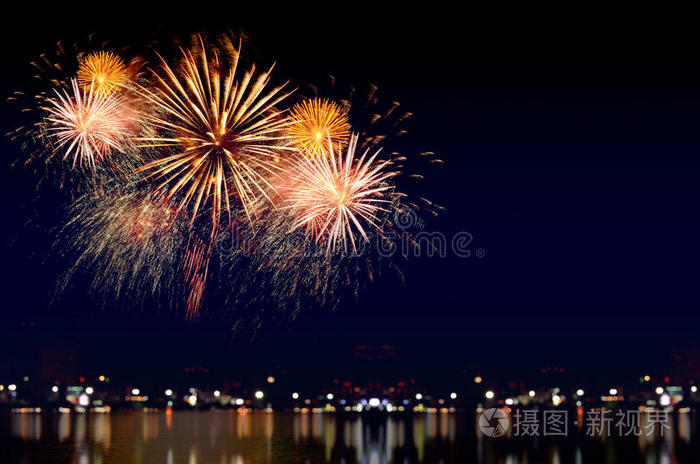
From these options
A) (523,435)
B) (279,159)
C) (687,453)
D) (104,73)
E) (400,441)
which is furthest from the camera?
(523,435)

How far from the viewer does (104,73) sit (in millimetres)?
30484

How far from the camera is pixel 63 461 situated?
5584cm

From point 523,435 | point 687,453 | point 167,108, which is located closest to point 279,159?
point 167,108

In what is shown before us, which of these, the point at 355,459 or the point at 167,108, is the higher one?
the point at 167,108

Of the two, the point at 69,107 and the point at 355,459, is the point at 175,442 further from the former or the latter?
the point at 69,107

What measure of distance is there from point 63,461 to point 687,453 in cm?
4618

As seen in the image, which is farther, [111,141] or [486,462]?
[486,462]

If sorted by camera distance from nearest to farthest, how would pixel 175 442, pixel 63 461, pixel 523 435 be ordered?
pixel 63 461
pixel 175 442
pixel 523 435

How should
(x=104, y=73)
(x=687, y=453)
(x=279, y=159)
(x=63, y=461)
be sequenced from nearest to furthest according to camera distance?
(x=104, y=73)
(x=279, y=159)
(x=63, y=461)
(x=687, y=453)

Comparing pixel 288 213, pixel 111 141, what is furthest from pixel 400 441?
pixel 111 141

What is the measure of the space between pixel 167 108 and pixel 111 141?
253 cm

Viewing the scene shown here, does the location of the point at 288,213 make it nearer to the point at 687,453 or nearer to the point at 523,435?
the point at 687,453

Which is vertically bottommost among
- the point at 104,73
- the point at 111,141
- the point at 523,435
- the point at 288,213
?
the point at 523,435

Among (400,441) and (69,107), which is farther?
(400,441)
